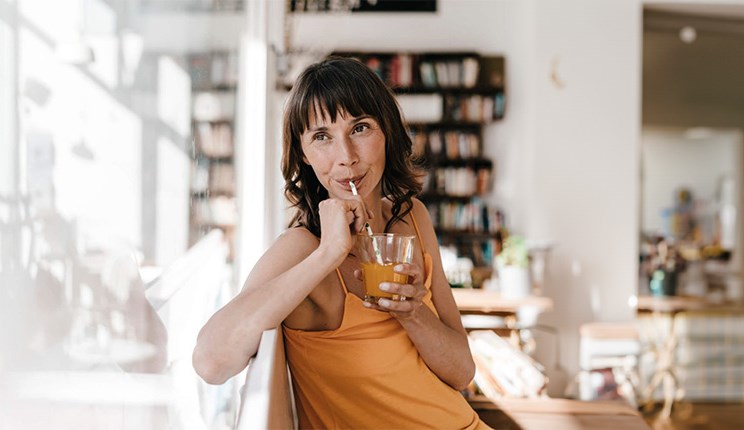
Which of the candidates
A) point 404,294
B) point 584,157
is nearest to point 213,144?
point 404,294

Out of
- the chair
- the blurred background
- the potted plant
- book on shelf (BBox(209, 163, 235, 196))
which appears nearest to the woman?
the blurred background

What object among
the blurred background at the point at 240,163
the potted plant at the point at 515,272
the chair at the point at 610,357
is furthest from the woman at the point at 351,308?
the chair at the point at 610,357

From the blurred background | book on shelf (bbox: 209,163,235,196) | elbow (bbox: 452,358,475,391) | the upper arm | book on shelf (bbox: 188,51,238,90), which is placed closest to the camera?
the blurred background

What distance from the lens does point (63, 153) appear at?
861 millimetres

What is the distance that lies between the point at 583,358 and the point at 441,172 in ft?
7.60

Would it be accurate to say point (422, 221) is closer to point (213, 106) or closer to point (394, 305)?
point (394, 305)

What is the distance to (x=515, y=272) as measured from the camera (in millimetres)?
4934

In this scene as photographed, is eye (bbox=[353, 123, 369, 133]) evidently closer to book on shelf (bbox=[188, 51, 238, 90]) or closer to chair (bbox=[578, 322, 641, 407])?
book on shelf (bbox=[188, 51, 238, 90])

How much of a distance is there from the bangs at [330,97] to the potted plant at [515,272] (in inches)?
143

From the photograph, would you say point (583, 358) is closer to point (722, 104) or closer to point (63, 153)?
point (63, 153)

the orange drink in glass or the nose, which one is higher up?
the nose

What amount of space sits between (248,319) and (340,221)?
0.22 metres

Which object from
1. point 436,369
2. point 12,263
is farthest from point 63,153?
point 436,369

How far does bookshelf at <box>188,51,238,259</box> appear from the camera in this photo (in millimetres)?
1962
